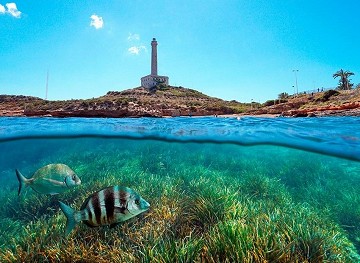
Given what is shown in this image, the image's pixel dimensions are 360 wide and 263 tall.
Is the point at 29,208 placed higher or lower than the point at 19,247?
lower

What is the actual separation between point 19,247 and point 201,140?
15.5 meters

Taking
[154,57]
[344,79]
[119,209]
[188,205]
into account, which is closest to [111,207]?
[119,209]

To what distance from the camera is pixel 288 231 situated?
17.1 ft

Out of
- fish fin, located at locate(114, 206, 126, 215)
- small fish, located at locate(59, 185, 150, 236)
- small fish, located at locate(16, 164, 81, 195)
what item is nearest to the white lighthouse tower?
small fish, located at locate(16, 164, 81, 195)

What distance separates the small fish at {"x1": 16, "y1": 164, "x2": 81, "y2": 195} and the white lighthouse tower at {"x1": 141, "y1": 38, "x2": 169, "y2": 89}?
91824 mm

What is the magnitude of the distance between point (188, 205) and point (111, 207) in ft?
12.6

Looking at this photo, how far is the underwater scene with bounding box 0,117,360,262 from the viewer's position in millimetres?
4508

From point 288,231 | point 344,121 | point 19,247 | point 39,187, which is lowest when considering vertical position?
point 19,247

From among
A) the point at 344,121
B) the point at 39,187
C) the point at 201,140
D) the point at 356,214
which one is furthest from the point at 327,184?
the point at 39,187

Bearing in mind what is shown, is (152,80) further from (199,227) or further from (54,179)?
(54,179)

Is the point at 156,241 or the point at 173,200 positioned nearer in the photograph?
the point at 156,241

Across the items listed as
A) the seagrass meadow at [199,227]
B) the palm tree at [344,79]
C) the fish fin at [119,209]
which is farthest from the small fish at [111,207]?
the palm tree at [344,79]

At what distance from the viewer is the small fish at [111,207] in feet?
11.3

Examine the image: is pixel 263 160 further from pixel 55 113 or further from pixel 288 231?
pixel 55 113
